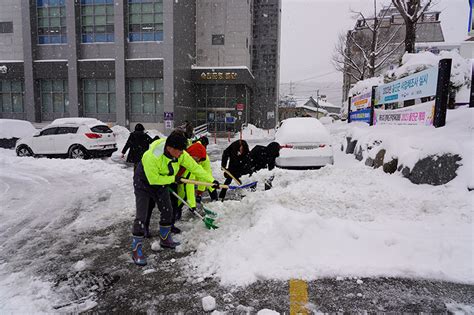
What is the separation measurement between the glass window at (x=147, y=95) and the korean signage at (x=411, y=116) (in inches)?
768

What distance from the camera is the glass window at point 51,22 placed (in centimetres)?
2602

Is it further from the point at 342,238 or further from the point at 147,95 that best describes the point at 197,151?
the point at 147,95

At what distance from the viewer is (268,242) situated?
145 inches

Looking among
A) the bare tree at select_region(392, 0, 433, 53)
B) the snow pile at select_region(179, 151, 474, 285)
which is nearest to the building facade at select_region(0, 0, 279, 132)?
the bare tree at select_region(392, 0, 433, 53)

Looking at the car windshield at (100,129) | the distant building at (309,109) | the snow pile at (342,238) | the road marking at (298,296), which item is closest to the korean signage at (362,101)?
the snow pile at (342,238)

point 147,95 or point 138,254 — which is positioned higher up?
→ point 147,95

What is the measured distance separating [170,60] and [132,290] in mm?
24078

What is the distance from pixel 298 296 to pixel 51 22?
30932 mm

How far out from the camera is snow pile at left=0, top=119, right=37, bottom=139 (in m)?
15.0

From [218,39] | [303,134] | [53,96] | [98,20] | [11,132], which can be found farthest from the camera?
[218,39]

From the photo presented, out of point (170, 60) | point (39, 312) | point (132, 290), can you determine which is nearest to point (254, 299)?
point (132, 290)

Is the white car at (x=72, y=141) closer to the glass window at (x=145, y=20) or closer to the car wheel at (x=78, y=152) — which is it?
the car wheel at (x=78, y=152)

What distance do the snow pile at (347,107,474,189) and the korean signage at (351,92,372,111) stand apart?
4754mm

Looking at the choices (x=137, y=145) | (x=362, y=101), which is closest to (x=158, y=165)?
(x=137, y=145)
